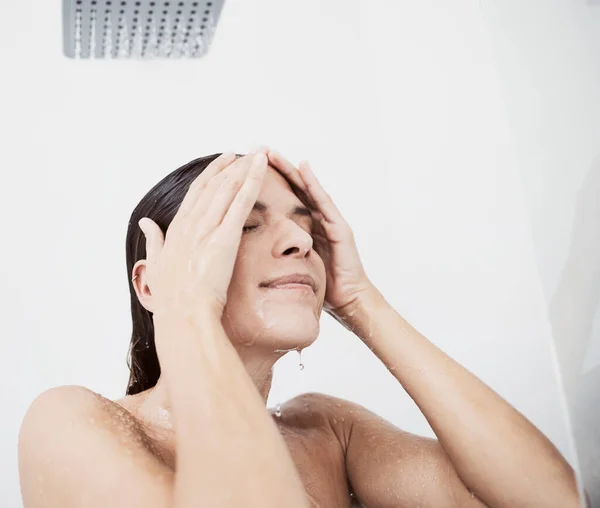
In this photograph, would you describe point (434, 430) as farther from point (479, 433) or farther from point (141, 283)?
point (141, 283)

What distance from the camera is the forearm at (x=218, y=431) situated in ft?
2.24

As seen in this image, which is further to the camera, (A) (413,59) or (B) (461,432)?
(A) (413,59)

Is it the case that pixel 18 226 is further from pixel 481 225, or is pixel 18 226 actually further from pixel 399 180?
pixel 481 225

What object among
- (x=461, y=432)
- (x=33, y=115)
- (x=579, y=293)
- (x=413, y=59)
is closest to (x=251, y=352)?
(x=461, y=432)

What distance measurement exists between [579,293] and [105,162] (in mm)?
1248

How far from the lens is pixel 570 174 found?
903 mm

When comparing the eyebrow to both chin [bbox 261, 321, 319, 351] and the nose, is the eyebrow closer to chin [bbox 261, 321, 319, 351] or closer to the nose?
Result: the nose

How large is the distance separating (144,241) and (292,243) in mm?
264

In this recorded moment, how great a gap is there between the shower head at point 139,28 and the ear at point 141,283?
0.72 metres

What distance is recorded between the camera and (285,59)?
192 centimetres

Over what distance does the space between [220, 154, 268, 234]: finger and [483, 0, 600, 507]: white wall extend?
1.34 ft

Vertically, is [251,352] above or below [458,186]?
below

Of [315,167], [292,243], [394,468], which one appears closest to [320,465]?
[394,468]

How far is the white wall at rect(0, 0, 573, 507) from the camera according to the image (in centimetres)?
168
